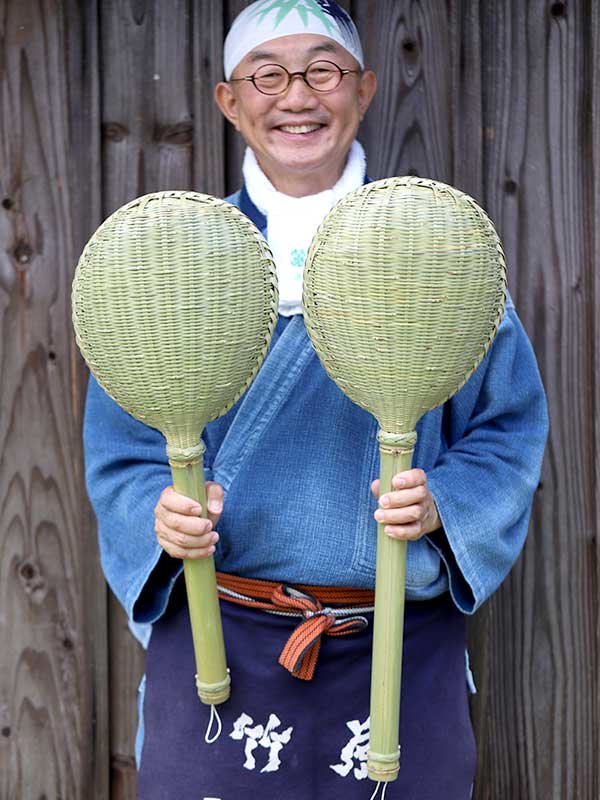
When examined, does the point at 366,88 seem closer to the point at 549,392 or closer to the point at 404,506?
the point at 549,392

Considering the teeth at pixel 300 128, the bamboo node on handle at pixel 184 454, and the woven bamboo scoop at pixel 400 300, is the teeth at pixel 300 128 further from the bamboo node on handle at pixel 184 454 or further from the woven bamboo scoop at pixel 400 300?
the bamboo node on handle at pixel 184 454

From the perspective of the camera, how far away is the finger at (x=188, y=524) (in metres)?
1.31

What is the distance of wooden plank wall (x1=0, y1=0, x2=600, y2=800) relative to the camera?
192 centimetres

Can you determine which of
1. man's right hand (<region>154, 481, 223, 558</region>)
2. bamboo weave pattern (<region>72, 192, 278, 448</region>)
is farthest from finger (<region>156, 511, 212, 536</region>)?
bamboo weave pattern (<region>72, 192, 278, 448</region>)

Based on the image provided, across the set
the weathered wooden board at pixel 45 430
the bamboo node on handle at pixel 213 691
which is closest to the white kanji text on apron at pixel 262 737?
the bamboo node on handle at pixel 213 691

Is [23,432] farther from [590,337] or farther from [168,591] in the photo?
[590,337]

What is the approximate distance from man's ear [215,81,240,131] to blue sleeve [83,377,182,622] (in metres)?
0.50

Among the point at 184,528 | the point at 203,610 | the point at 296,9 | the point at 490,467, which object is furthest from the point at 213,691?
the point at 296,9

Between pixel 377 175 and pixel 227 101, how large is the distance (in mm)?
346

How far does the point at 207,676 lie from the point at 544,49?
1.26 m

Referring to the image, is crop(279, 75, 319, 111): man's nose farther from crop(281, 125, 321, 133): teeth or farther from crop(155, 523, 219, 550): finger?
crop(155, 523, 219, 550): finger

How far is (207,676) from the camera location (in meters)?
1.38

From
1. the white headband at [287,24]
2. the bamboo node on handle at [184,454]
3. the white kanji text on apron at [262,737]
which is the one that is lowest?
the white kanji text on apron at [262,737]

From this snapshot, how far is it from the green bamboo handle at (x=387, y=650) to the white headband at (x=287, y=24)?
708 millimetres
